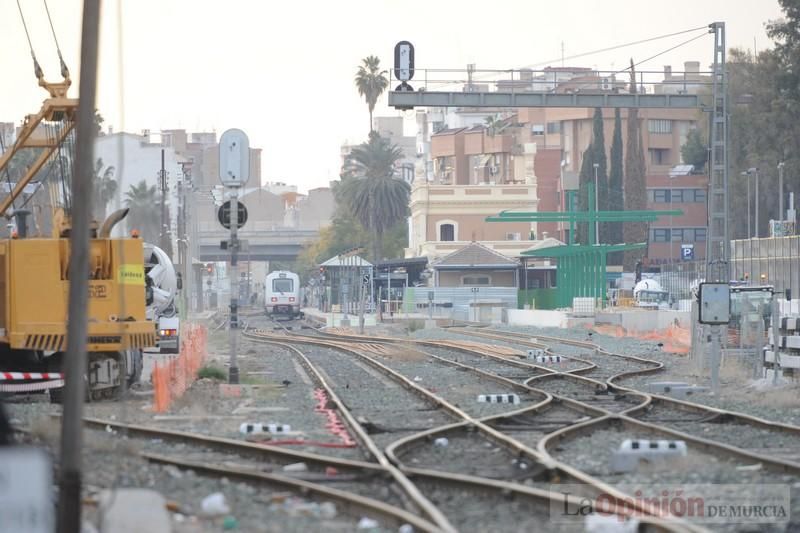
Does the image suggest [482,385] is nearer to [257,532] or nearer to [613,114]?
[257,532]

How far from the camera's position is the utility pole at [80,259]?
948 cm

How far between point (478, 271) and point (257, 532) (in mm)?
91210

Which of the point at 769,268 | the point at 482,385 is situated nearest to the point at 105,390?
the point at 482,385

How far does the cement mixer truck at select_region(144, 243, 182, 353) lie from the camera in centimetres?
3306

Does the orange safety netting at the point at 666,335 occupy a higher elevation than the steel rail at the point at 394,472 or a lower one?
lower

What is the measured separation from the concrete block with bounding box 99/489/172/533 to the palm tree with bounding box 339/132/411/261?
11430 cm

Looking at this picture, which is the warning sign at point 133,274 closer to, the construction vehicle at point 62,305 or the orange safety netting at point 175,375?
the construction vehicle at point 62,305

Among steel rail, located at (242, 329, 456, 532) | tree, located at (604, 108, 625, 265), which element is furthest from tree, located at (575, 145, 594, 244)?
steel rail, located at (242, 329, 456, 532)

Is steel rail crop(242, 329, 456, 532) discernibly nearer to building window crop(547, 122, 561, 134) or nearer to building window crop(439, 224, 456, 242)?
building window crop(439, 224, 456, 242)

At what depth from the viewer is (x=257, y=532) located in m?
10.2

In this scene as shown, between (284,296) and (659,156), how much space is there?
5171 cm

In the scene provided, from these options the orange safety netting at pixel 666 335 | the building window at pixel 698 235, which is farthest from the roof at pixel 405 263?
the orange safety netting at pixel 666 335

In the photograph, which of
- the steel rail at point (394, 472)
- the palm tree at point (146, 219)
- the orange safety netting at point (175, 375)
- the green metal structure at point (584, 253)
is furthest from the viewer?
the palm tree at point (146, 219)

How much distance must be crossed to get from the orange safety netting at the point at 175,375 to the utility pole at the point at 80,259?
37.9 feet
